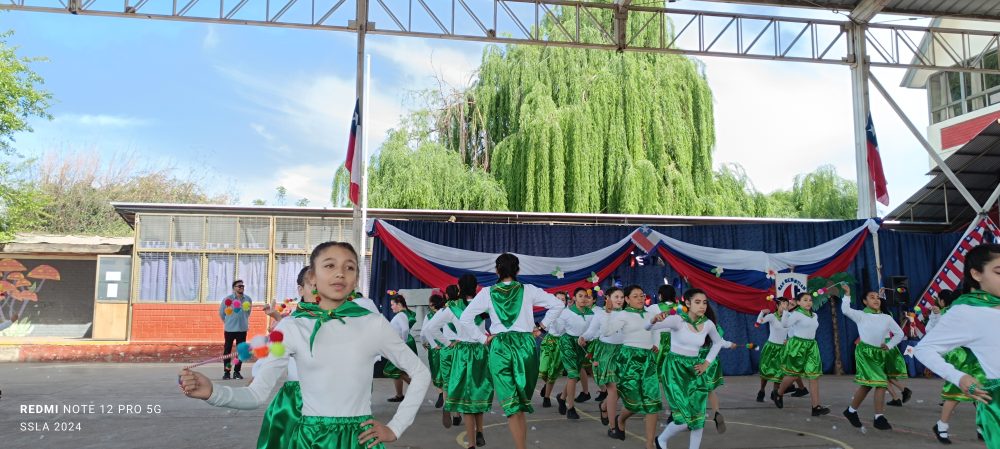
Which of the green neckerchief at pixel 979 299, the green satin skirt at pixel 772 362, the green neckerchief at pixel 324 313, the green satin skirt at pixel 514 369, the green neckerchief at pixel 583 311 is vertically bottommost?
the green satin skirt at pixel 772 362

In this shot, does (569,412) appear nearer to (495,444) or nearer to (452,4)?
(495,444)

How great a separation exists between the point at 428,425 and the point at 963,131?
726 inches

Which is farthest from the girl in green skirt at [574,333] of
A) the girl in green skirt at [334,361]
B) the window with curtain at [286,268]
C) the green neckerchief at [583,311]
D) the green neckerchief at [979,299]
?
the window with curtain at [286,268]

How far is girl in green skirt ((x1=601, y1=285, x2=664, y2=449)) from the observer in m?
6.42

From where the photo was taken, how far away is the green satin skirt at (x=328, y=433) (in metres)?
2.74

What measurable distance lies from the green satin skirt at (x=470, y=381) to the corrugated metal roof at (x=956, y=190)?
1313 cm

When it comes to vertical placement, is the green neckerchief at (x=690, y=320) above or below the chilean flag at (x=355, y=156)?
below

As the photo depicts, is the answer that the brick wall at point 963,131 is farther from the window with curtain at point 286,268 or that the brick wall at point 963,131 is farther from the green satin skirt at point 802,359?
the window with curtain at point 286,268

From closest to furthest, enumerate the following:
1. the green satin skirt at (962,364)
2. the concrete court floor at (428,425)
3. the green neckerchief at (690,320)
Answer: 1. the green satin skirt at (962,364)
2. the green neckerchief at (690,320)
3. the concrete court floor at (428,425)

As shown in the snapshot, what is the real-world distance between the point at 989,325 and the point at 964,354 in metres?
1.89

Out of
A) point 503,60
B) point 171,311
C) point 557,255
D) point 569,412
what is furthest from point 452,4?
point 171,311

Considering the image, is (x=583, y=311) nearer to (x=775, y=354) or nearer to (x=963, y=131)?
(x=775, y=354)

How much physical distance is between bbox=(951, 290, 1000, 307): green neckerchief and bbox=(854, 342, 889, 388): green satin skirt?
183 inches

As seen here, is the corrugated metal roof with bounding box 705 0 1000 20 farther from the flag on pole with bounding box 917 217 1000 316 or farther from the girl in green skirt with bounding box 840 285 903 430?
the girl in green skirt with bounding box 840 285 903 430
